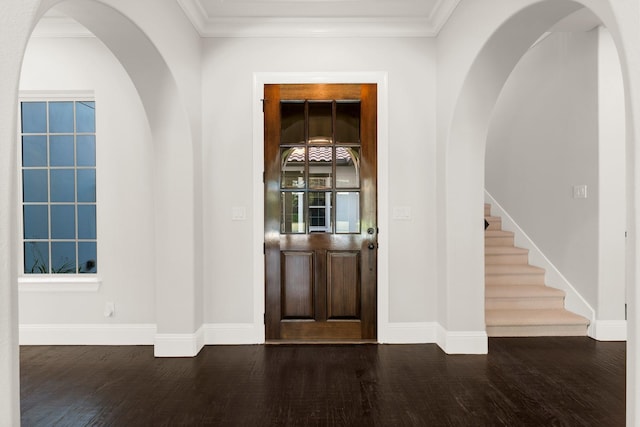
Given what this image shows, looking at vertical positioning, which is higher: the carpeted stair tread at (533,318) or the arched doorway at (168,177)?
the arched doorway at (168,177)

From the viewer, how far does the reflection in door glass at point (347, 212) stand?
3.81m

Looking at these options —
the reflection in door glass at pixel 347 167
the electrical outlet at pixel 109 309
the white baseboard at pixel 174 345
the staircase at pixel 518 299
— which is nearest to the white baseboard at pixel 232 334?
the white baseboard at pixel 174 345

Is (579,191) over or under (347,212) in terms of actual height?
over

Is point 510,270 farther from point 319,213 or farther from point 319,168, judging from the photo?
point 319,168

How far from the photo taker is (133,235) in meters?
3.73

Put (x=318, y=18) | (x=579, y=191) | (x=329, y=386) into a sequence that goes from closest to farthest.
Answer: (x=329, y=386)
(x=318, y=18)
(x=579, y=191)

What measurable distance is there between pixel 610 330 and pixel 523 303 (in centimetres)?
75

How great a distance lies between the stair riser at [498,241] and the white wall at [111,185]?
379 cm

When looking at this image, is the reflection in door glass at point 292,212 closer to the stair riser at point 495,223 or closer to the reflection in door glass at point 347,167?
the reflection in door glass at point 347,167

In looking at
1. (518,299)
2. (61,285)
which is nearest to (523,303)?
(518,299)

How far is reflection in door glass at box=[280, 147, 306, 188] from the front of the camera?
150 inches

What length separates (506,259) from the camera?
4715mm

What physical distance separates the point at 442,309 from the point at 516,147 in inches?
106

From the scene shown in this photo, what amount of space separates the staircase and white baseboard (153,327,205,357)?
273 centimetres
